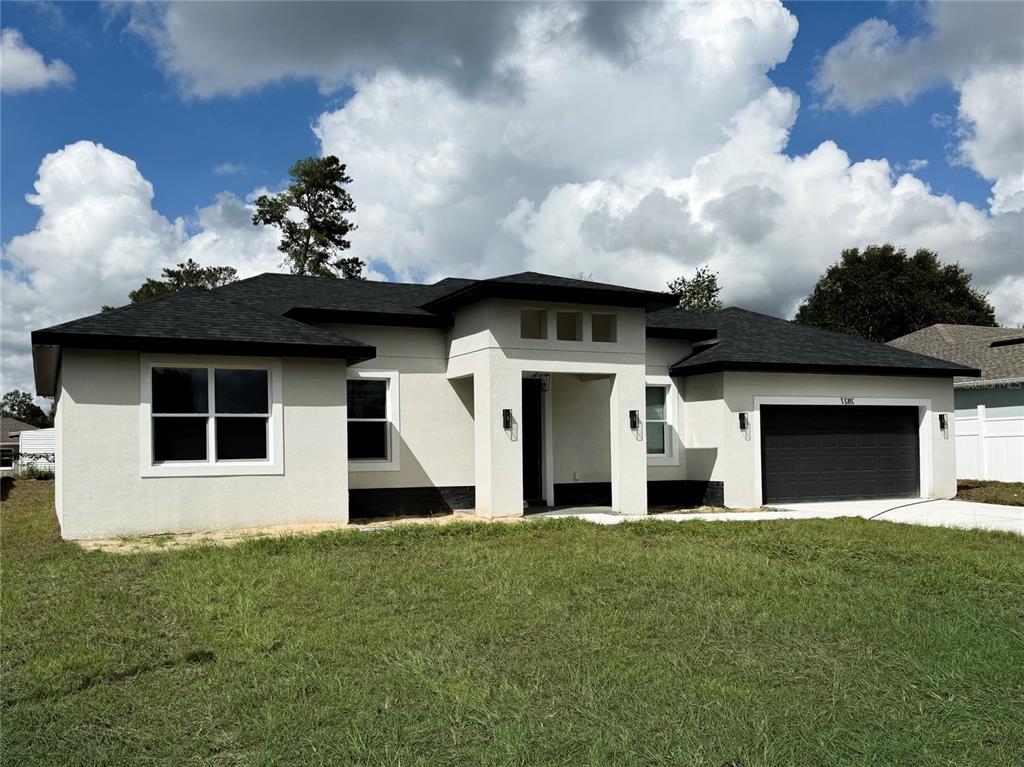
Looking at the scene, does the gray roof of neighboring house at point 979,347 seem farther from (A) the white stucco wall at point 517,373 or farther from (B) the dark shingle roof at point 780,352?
(A) the white stucco wall at point 517,373

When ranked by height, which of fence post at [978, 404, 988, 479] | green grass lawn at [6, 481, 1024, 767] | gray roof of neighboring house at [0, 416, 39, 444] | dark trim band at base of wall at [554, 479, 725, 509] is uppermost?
gray roof of neighboring house at [0, 416, 39, 444]

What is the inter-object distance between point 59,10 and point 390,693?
403 inches

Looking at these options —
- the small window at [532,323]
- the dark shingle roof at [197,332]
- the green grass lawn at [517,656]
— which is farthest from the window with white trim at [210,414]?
the small window at [532,323]

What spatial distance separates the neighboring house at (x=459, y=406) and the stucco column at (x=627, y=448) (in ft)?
0.13

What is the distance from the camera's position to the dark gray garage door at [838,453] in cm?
1728

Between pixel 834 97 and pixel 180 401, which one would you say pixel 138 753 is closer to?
pixel 180 401

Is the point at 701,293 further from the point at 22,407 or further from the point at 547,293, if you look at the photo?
the point at 22,407

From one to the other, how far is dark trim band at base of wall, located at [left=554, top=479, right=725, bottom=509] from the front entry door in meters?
0.56

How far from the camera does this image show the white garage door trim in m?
16.8

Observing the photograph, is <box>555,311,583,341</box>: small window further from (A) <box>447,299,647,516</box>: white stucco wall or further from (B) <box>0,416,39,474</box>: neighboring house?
(B) <box>0,416,39,474</box>: neighboring house

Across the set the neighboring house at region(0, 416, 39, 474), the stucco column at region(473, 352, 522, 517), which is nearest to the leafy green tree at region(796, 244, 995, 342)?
the stucco column at region(473, 352, 522, 517)

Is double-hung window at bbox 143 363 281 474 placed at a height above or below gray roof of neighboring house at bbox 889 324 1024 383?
below

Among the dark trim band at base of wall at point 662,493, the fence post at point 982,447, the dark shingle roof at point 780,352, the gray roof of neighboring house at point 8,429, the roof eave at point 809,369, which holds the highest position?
the dark shingle roof at point 780,352

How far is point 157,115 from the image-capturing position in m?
14.6
